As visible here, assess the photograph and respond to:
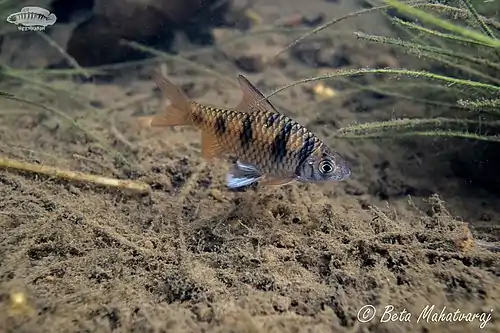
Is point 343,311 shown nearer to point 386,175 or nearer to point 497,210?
point 497,210

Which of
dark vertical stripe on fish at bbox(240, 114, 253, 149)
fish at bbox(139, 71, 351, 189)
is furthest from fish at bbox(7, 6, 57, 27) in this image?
dark vertical stripe on fish at bbox(240, 114, 253, 149)

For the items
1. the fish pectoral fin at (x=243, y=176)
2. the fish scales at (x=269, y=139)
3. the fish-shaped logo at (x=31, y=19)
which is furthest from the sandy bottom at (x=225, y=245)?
the fish-shaped logo at (x=31, y=19)

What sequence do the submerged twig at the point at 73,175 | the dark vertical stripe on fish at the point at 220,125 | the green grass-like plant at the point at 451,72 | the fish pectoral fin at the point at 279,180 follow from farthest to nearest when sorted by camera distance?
the submerged twig at the point at 73,175
the dark vertical stripe on fish at the point at 220,125
the fish pectoral fin at the point at 279,180
the green grass-like plant at the point at 451,72

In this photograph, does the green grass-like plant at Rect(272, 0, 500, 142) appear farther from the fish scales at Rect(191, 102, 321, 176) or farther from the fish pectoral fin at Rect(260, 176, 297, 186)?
the fish pectoral fin at Rect(260, 176, 297, 186)

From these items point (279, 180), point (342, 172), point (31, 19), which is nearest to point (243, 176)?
point (279, 180)

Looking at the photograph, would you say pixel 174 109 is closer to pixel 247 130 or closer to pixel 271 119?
pixel 247 130

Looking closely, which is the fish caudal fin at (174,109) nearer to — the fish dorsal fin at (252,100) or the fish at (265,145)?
the fish at (265,145)

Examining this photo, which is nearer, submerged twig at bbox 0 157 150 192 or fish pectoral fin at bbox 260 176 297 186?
fish pectoral fin at bbox 260 176 297 186
